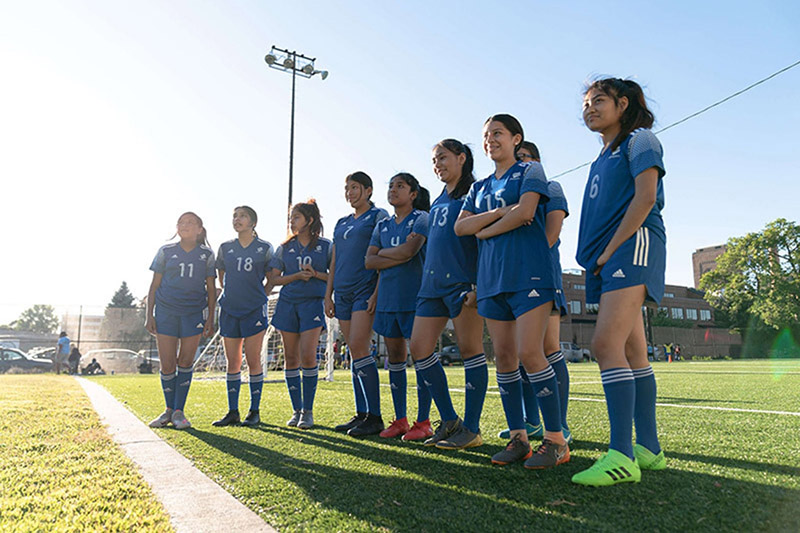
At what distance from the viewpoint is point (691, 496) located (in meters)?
2.15

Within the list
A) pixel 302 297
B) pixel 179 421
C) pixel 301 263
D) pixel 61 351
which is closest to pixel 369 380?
pixel 302 297

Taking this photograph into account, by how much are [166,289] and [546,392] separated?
3.64 m

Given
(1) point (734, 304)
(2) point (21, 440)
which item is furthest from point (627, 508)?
(1) point (734, 304)

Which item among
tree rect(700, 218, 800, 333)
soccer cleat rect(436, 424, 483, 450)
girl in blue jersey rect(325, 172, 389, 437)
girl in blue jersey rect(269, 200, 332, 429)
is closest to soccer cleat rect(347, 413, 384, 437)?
girl in blue jersey rect(325, 172, 389, 437)

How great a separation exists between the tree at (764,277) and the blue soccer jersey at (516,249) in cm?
5675

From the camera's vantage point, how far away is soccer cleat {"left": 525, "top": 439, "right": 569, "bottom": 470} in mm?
2674

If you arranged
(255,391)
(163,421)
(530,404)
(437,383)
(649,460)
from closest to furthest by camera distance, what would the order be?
(649,460) → (437,383) → (530,404) → (163,421) → (255,391)

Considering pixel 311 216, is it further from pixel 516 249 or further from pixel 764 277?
pixel 764 277

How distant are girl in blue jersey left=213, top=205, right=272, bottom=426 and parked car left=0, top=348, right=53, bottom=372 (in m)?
23.0

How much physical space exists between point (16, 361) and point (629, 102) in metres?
26.9

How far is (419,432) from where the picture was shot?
380 cm

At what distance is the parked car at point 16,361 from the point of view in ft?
73.2

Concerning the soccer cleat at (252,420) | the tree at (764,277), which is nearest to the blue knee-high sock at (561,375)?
the soccer cleat at (252,420)

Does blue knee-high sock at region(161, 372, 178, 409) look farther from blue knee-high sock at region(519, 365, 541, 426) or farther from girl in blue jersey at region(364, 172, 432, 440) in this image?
blue knee-high sock at region(519, 365, 541, 426)
